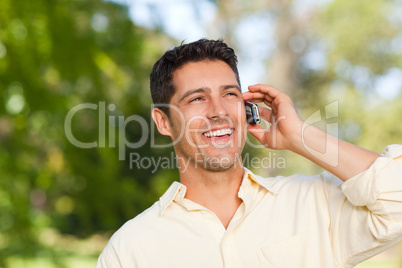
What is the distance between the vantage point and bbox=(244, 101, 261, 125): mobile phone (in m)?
2.20

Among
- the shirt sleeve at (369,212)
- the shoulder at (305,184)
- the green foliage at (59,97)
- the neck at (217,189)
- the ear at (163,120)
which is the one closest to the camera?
the shirt sleeve at (369,212)

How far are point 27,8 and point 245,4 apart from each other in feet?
46.3

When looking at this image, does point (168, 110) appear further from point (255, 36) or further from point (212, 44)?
point (255, 36)

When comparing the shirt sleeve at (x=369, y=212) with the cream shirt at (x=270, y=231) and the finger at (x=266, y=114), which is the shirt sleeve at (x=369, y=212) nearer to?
the cream shirt at (x=270, y=231)

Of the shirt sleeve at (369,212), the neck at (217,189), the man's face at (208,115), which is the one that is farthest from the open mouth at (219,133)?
the shirt sleeve at (369,212)

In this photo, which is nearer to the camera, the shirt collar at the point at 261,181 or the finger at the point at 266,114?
the shirt collar at the point at 261,181

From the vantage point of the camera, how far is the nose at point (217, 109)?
7.01 feet

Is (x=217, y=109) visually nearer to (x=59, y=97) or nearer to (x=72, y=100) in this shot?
(x=59, y=97)

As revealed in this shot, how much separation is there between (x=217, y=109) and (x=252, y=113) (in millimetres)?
176

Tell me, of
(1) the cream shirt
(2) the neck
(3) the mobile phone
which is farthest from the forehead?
(1) the cream shirt

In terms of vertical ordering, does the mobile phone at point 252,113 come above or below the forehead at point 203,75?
below

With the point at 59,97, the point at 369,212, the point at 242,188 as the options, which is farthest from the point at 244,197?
the point at 59,97

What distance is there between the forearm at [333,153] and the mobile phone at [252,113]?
0.29 metres

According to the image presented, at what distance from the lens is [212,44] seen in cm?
230
